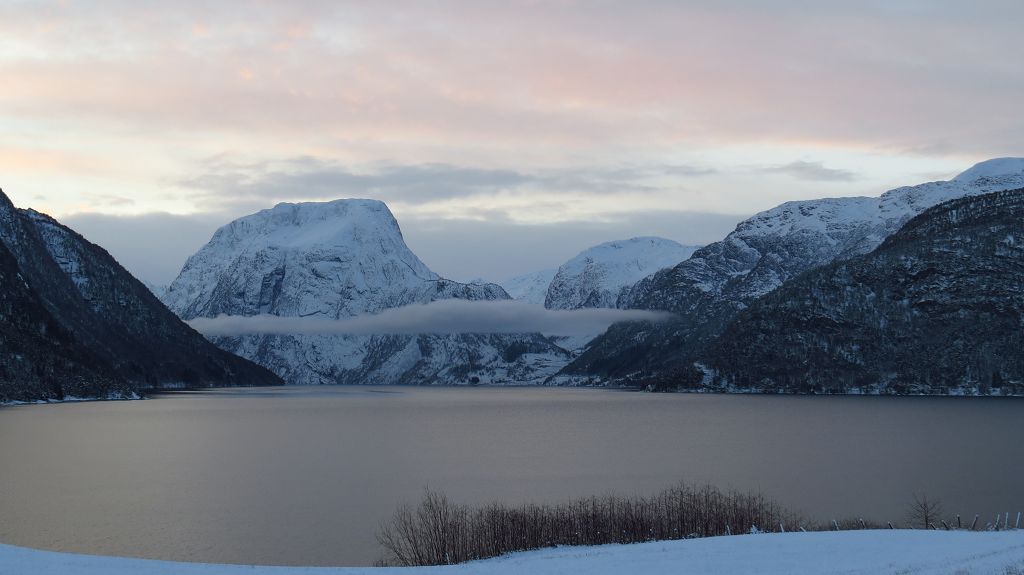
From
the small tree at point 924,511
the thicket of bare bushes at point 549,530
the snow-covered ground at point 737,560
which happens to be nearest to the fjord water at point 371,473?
the small tree at point 924,511

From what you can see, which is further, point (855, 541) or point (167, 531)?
point (167, 531)

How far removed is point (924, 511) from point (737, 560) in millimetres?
29263

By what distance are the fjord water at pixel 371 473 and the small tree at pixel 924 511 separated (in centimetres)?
135

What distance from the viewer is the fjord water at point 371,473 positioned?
70500mm

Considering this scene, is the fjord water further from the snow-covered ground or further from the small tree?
the snow-covered ground

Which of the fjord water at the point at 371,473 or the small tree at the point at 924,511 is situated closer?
the fjord water at the point at 371,473

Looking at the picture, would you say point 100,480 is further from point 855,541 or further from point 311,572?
point 855,541

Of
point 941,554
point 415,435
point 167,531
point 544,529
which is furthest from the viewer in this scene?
point 415,435

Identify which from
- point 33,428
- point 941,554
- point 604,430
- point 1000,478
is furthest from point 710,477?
point 33,428

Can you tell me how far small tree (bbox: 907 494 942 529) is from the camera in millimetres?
70875

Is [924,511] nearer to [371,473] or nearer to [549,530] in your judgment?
[549,530]

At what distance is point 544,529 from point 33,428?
124090 millimetres

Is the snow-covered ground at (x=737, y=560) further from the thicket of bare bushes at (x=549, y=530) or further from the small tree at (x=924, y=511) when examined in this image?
the small tree at (x=924, y=511)

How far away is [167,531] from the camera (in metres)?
70.7
